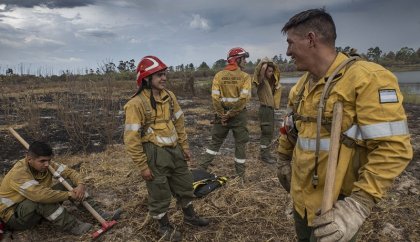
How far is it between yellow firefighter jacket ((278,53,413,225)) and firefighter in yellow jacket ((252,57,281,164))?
4.26 meters

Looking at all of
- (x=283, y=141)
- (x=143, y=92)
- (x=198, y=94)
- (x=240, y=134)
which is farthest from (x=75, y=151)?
(x=198, y=94)

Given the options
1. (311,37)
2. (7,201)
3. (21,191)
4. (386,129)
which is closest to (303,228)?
(386,129)

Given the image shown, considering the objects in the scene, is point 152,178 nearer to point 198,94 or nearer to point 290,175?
point 290,175

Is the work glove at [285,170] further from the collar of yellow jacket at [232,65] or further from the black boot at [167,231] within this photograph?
the collar of yellow jacket at [232,65]

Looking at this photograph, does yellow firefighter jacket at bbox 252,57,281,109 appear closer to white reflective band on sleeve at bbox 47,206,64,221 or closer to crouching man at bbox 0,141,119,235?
crouching man at bbox 0,141,119,235

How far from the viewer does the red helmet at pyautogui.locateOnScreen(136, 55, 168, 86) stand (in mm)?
3520

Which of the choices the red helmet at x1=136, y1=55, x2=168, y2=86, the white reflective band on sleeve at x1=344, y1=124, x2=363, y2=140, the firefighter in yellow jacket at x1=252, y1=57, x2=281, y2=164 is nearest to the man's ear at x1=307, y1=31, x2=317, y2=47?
the white reflective band on sleeve at x1=344, y1=124, x2=363, y2=140

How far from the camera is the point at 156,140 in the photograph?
11.8ft

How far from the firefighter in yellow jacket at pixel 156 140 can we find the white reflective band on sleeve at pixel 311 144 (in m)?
1.91

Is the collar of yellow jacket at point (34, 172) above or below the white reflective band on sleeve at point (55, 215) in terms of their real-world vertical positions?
above

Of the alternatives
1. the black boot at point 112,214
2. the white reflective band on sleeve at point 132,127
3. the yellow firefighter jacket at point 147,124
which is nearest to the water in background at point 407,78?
the yellow firefighter jacket at point 147,124

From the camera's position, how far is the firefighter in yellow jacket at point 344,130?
161 cm

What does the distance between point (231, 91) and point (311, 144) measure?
3.64m

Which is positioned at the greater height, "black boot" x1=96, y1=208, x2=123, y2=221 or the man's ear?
the man's ear
